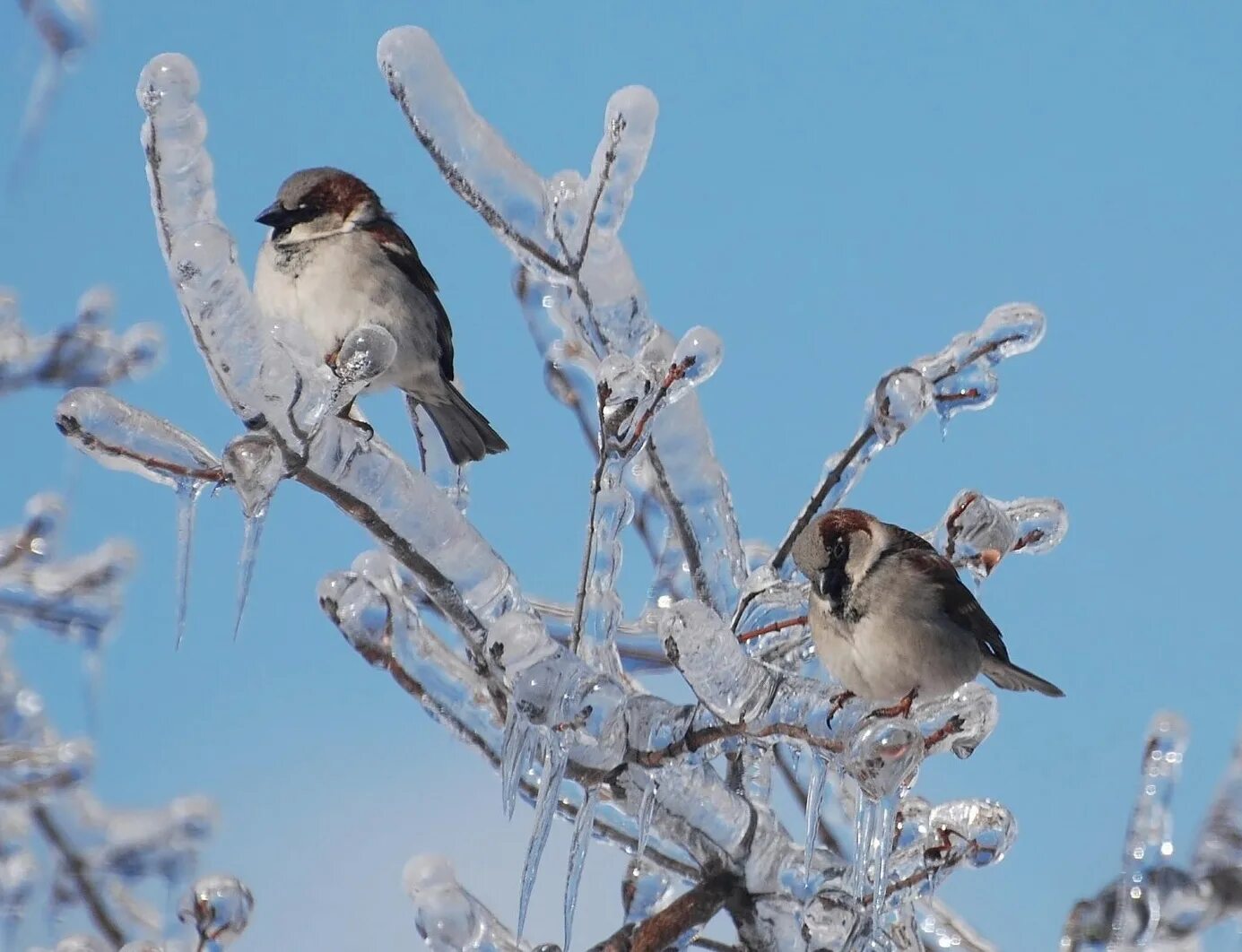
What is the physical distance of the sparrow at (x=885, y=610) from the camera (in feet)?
9.33

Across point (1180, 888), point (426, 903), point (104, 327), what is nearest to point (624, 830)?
point (426, 903)

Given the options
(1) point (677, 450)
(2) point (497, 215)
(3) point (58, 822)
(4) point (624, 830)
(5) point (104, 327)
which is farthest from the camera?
(5) point (104, 327)

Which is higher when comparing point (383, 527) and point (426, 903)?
point (383, 527)

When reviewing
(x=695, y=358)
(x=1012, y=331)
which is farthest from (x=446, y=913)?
(x=1012, y=331)

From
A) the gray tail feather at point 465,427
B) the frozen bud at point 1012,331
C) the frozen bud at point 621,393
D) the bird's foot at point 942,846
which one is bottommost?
the bird's foot at point 942,846

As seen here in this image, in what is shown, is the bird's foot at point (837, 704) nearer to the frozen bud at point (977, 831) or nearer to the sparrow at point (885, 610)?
the frozen bud at point (977, 831)

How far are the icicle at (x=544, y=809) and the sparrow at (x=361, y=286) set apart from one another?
1519 millimetres

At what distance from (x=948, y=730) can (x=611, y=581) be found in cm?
56

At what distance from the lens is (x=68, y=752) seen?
360 centimetres

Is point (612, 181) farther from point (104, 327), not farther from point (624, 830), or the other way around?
point (104, 327)

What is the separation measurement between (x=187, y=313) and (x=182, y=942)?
1.29 m

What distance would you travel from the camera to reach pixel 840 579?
2850 mm

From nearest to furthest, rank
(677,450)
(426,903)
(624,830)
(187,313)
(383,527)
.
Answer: (187,313)
(383,527)
(426,903)
(624,830)
(677,450)

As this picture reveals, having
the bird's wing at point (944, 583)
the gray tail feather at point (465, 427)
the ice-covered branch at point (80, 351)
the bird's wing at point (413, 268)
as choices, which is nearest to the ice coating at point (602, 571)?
the bird's wing at point (944, 583)
